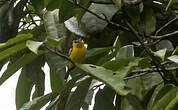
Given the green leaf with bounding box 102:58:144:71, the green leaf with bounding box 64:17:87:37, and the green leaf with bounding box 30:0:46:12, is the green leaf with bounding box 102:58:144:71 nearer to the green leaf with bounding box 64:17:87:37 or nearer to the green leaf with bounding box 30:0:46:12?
the green leaf with bounding box 64:17:87:37

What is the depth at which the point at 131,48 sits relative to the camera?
90cm

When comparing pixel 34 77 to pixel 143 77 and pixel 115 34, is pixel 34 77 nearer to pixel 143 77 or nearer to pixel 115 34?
pixel 115 34

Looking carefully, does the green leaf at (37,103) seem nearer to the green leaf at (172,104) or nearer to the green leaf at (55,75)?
the green leaf at (55,75)

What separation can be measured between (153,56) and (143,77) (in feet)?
0.35

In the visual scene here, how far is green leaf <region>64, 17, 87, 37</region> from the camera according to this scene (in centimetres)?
92

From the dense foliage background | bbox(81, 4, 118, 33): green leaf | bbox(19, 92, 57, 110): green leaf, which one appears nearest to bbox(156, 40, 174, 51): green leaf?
the dense foliage background

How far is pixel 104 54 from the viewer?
1034 millimetres

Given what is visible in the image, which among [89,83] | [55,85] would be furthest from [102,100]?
[55,85]

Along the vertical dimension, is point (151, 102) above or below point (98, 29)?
below

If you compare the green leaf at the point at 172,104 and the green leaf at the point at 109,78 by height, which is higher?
the green leaf at the point at 109,78

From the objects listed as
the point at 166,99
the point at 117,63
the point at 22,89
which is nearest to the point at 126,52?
the point at 117,63

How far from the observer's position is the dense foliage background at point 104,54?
30.4 inches

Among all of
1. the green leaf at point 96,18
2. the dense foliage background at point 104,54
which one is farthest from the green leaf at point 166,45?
the green leaf at point 96,18

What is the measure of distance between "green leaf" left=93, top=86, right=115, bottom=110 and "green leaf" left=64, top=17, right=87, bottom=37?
132 mm
